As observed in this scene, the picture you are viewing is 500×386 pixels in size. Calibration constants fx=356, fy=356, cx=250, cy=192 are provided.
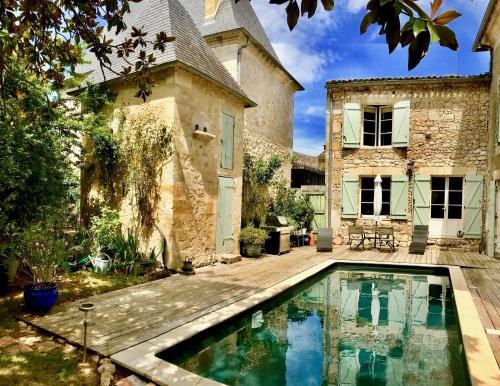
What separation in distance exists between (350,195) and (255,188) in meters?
3.30

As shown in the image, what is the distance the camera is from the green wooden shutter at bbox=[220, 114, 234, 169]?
8711mm

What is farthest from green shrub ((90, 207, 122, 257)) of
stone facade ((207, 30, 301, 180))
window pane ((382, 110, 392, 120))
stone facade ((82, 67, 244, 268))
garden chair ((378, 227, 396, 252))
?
A: window pane ((382, 110, 392, 120))

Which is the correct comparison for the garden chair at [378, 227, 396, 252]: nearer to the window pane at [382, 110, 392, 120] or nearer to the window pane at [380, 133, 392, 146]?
the window pane at [380, 133, 392, 146]

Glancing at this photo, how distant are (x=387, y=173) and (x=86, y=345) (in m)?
10.5

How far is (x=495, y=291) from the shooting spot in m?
6.21

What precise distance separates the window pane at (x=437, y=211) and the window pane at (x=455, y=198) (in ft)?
1.13

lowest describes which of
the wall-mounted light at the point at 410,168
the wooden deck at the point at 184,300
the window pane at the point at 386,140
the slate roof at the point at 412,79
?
the wooden deck at the point at 184,300

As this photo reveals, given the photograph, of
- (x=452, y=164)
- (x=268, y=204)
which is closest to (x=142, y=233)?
(x=268, y=204)

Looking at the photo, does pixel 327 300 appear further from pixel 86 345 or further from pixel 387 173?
pixel 387 173

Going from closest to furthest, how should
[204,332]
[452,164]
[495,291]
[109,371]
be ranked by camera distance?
[109,371], [204,332], [495,291], [452,164]

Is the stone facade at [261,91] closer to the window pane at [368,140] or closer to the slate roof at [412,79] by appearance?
the slate roof at [412,79]

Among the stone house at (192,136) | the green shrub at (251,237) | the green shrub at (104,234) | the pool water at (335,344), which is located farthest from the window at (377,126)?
the green shrub at (104,234)

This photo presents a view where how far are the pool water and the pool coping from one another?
0.40 feet

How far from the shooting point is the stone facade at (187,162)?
281 inches
